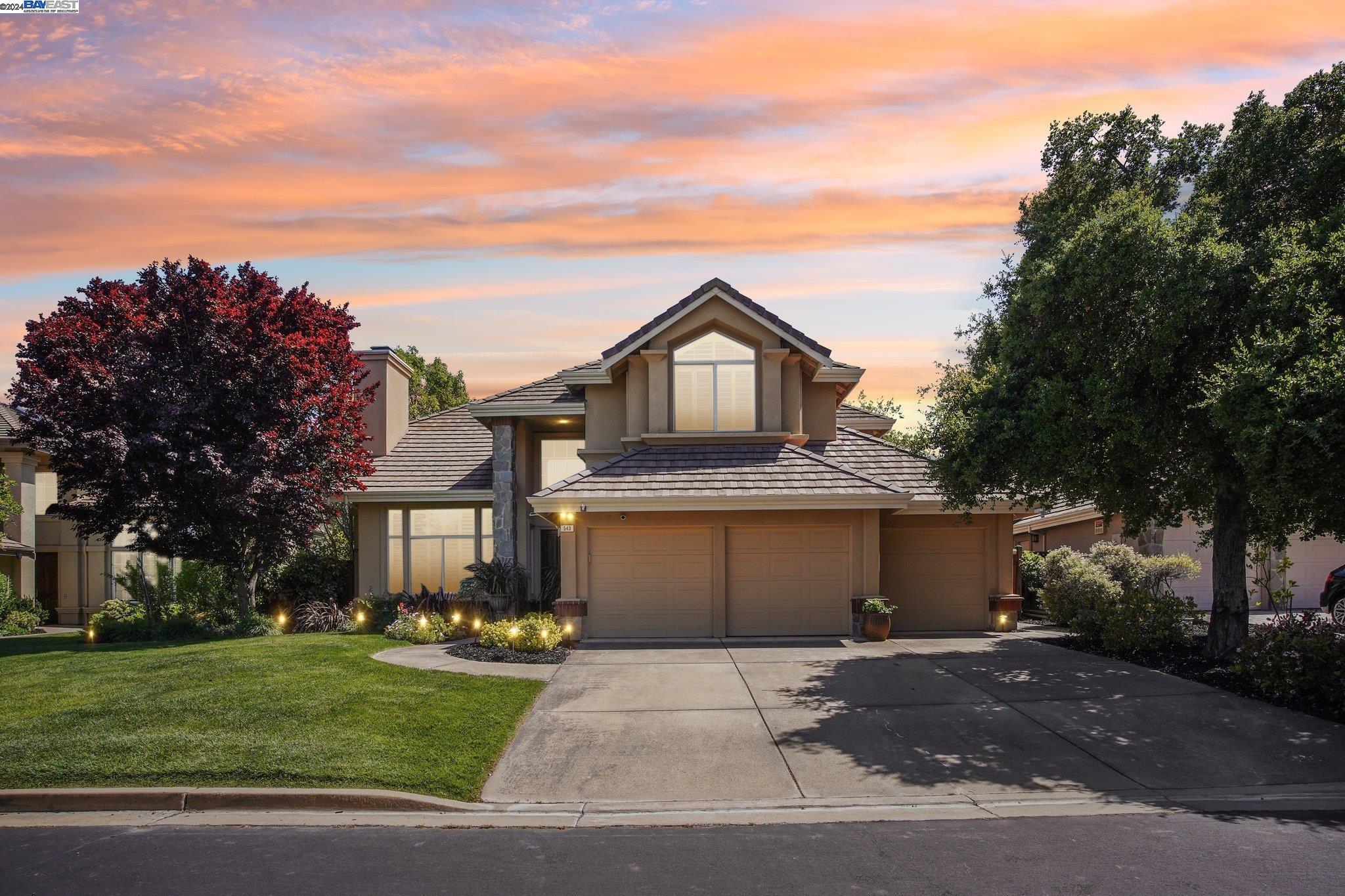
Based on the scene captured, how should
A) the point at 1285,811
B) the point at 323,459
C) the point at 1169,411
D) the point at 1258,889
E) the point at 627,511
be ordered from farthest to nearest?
the point at 323,459 < the point at 627,511 < the point at 1169,411 < the point at 1285,811 < the point at 1258,889

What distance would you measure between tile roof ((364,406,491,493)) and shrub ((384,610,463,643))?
3948 millimetres

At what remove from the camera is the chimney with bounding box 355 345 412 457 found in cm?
2488

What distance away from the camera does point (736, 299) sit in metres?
20.4

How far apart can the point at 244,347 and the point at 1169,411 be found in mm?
16263

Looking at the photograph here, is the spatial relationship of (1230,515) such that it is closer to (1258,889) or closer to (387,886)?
(1258,889)

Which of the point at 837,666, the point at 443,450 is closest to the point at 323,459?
the point at 443,450

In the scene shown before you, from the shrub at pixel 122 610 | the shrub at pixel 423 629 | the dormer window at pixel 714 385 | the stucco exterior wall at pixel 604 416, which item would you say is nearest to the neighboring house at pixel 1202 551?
the dormer window at pixel 714 385

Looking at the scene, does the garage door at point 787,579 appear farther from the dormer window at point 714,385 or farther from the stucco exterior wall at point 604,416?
the stucco exterior wall at point 604,416

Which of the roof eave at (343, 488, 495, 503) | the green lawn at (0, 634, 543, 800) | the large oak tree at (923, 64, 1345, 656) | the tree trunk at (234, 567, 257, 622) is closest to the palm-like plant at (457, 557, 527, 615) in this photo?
the roof eave at (343, 488, 495, 503)

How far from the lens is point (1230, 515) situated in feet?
50.4

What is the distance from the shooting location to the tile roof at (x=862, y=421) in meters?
27.1

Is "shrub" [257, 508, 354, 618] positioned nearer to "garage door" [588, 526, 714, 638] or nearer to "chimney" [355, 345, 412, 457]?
"chimney" [355, 345, 412, 457]

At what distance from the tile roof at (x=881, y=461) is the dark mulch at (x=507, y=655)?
279 inches

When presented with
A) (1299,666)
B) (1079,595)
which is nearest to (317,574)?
(1079,595)
